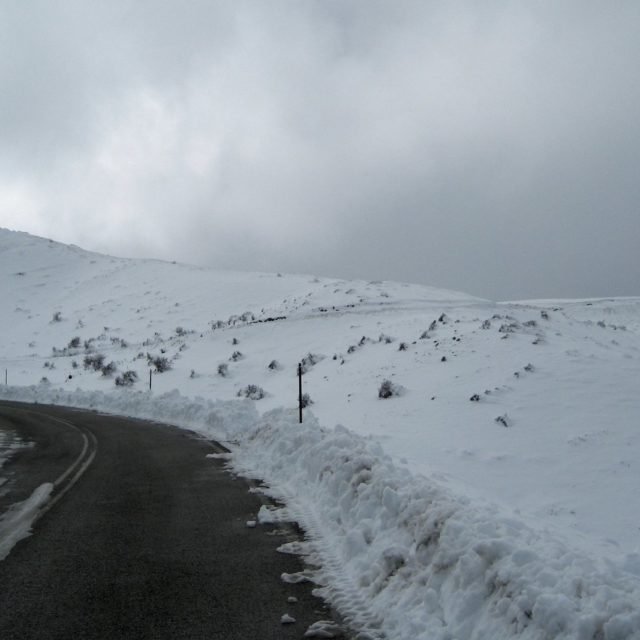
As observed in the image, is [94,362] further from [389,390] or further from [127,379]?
[389,390]

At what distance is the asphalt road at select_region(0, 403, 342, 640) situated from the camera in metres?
4.66

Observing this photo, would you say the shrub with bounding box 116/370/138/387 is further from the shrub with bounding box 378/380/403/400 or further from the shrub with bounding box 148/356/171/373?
the shrub with bounding box 378/380/403/400

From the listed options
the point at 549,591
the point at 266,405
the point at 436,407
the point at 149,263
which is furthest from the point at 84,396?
the point at 149,263

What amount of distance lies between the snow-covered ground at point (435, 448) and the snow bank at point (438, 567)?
15 mm

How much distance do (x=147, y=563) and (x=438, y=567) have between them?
9.66 feet

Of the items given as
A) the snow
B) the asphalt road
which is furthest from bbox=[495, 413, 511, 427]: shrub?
the snow

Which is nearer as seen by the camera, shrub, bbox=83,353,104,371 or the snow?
the snow

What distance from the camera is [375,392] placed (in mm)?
18938

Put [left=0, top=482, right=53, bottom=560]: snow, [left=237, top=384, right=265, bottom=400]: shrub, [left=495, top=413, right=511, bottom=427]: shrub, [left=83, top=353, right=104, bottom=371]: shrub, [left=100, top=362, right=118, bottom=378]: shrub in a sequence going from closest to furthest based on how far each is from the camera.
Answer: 1. [left=0, top=482, right=53, bottom=560]: snow
2. [left=495, top=413, right=511, bottom=427]: shrub
3. [left=237, top=384, right=265, bottom=400]: shrub
4. [left=100, top=362, right=118, bottom=378]: shrub
5. [left=83, top=353, right=104, bottom=371]: shrub

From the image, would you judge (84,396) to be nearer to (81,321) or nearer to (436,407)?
(436,407)

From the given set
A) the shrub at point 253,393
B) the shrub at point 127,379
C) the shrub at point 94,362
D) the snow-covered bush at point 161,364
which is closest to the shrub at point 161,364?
the snow-covered bush at point 161,364

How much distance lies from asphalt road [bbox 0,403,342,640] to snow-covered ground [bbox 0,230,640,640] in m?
0.68

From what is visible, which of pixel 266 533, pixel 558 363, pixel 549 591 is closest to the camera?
pixel 549 591

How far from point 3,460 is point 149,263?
7605cm
